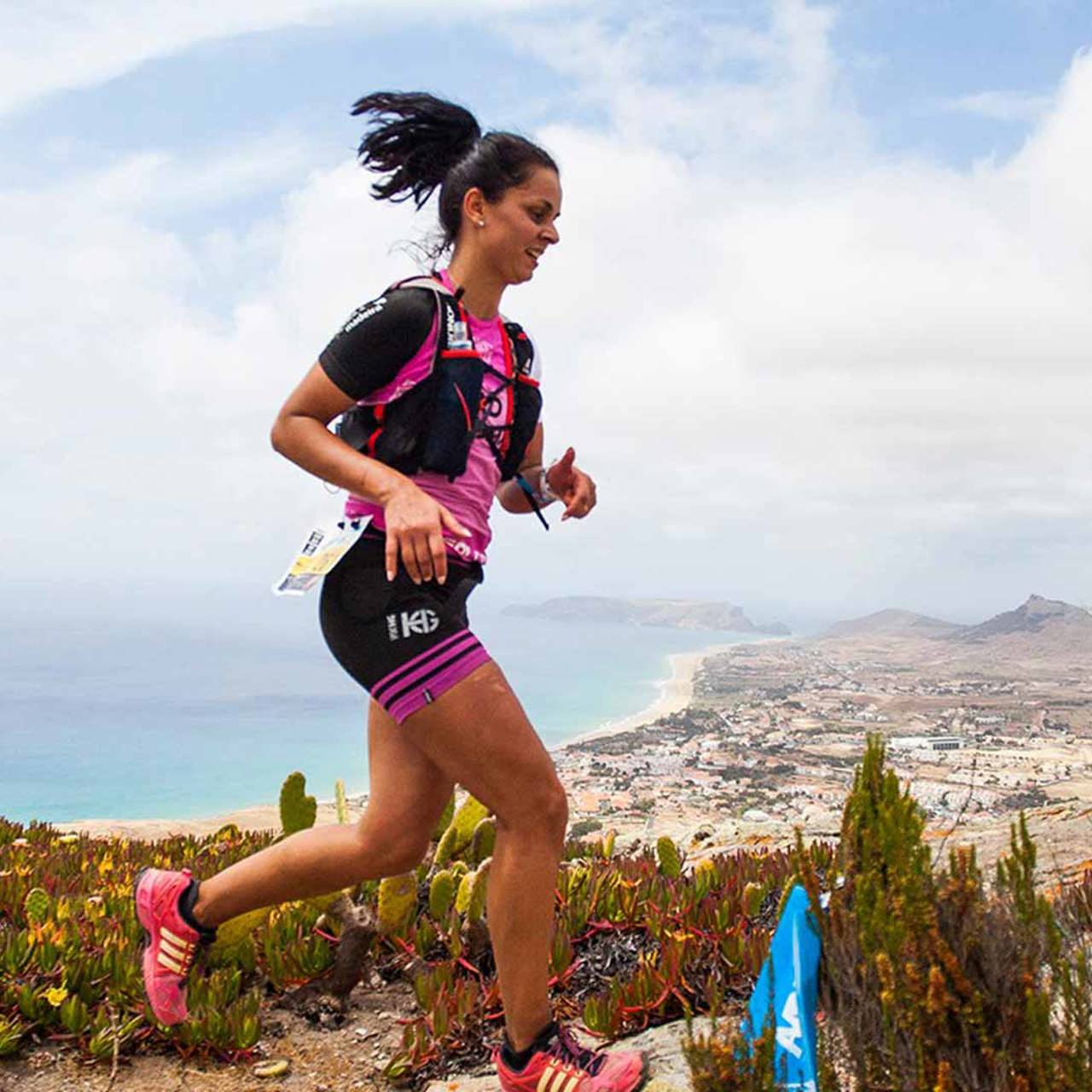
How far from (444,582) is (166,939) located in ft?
5.87

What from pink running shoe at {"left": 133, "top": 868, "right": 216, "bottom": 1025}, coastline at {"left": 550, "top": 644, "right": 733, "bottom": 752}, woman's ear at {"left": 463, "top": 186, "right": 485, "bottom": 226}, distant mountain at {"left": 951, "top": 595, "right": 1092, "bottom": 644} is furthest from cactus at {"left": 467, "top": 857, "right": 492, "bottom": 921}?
distant mountain at {"left": 951, "top": 595, "right": 1092, "bottom": 644}

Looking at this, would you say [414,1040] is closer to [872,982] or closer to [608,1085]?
[608,1085]

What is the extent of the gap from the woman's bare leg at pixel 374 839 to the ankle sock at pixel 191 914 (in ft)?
0.65

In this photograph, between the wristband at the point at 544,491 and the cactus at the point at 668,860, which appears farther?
the cactus at the point at 668,860

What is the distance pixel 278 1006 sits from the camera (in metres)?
4.19

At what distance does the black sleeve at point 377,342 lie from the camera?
2.95 m

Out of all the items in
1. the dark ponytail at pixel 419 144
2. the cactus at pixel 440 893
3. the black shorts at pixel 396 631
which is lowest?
the cactus at pixel 440 893

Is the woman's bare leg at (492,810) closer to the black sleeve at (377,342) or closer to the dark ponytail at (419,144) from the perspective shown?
the black sleeve at (377,342)

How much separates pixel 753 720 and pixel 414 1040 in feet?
244

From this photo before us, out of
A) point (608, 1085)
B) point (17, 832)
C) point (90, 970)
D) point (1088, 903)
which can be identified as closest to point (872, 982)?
point (608, 1085)

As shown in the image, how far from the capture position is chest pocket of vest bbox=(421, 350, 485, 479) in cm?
301

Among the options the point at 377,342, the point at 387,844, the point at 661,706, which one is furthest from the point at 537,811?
the point at 661,706

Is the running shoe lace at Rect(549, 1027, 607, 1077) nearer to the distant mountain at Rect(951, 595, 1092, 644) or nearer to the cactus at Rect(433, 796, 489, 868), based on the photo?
the cactus at Rect(433, 796, 489, 868)

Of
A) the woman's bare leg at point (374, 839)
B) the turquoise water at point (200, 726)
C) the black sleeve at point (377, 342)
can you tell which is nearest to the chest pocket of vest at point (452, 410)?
the black sleeve at point (377, 342)
